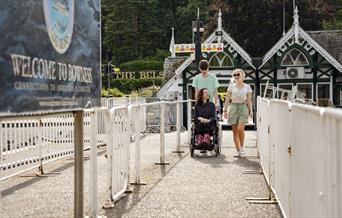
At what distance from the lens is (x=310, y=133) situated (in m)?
3.99

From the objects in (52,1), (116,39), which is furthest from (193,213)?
(116,39)

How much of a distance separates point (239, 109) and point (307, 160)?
796 centimetres

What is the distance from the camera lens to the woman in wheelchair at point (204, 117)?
12094mm

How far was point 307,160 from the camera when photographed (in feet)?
13.6

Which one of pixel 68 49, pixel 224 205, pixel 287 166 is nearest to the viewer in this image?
pixel 68 49

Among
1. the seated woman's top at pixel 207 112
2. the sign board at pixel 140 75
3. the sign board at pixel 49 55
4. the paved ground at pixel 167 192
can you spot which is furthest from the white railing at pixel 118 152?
the sign board at pixel 140 75

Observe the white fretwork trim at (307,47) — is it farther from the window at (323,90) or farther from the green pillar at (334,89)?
the window at (323,90)

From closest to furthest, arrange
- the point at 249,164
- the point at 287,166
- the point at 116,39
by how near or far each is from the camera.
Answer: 1. the point at 287,166
2. the point at 249,164
3. the point at 116,39

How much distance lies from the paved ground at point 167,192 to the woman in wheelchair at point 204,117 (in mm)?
847

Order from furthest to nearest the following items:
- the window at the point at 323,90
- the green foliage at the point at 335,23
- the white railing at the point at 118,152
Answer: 1. the green foliage at the point at 335,23
2. the window at the point at 323,90
3. the white railing at the point at 118,152

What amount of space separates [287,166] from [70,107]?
2.20 meters

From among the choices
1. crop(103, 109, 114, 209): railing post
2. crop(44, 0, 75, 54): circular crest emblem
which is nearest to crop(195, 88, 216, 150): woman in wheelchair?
crop(103, 109, 114, 209): railing post

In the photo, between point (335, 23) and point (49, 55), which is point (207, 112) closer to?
point (49, 55)

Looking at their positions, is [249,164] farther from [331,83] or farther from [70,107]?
[331,83]
